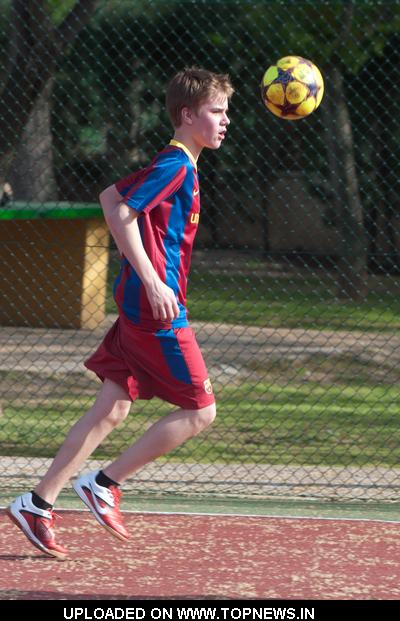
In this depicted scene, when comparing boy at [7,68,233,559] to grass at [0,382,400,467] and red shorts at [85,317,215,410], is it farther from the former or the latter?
grass at [0,382,400,467]

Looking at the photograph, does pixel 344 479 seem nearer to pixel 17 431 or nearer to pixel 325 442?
pixel 325 442

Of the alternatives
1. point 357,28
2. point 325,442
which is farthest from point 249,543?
point 357,28

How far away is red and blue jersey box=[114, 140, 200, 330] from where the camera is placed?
14.5 ft

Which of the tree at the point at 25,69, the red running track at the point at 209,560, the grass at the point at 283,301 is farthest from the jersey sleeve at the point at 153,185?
the grass at the point at 283,301

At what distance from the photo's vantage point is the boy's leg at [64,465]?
4582 mm

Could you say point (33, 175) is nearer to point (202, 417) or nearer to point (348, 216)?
point (348, 216)

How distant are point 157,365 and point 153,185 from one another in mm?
664

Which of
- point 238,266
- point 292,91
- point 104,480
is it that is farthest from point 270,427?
point 238,266

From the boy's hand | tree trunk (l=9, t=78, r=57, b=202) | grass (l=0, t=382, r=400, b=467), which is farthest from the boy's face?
tree trunk (l=9, t=78, r=57, b=202)

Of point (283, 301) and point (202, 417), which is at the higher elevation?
point (202, 417)

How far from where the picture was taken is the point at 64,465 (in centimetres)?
461

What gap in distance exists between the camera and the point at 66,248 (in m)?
12.4

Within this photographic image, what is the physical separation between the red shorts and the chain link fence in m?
1.60

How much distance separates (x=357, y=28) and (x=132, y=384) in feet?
33.5
